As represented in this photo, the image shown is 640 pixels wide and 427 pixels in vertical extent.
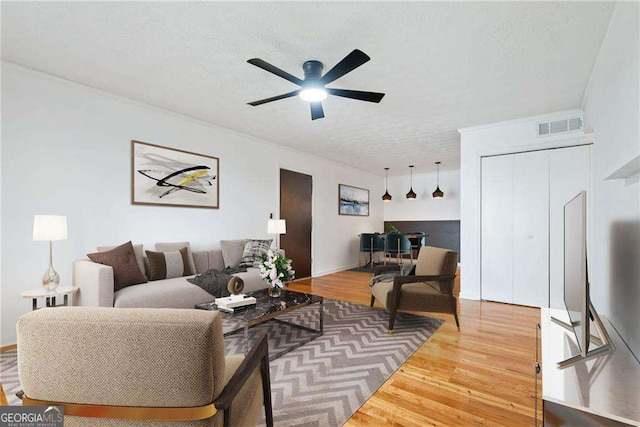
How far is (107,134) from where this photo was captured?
3346mm

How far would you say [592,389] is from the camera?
1084 millimetres

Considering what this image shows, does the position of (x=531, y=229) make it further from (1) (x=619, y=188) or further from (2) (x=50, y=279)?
(2) (x=50, y=279)

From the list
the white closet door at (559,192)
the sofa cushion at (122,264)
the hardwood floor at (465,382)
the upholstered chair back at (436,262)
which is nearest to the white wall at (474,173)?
the white closet door at (559,192)

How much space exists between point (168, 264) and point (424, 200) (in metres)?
7.24

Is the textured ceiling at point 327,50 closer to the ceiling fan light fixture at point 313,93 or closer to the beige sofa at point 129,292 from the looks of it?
the ceiling fan light fixture at point 313,93

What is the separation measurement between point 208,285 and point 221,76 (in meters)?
2.20

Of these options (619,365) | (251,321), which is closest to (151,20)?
(251,321)

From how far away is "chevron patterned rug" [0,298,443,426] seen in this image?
184 centimetres

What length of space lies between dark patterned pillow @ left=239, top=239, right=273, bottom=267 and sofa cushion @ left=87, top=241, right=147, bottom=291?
1.37 meters

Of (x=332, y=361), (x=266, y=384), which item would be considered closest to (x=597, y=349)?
(x=266, y=384)

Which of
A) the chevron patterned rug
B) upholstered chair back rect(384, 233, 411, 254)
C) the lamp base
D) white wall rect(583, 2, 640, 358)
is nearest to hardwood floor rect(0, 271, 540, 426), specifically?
the chevron patterned rug

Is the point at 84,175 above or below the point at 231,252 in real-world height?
above

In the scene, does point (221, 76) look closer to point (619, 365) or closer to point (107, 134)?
point (107, 134)

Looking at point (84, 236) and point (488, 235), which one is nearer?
point (84, 236)
